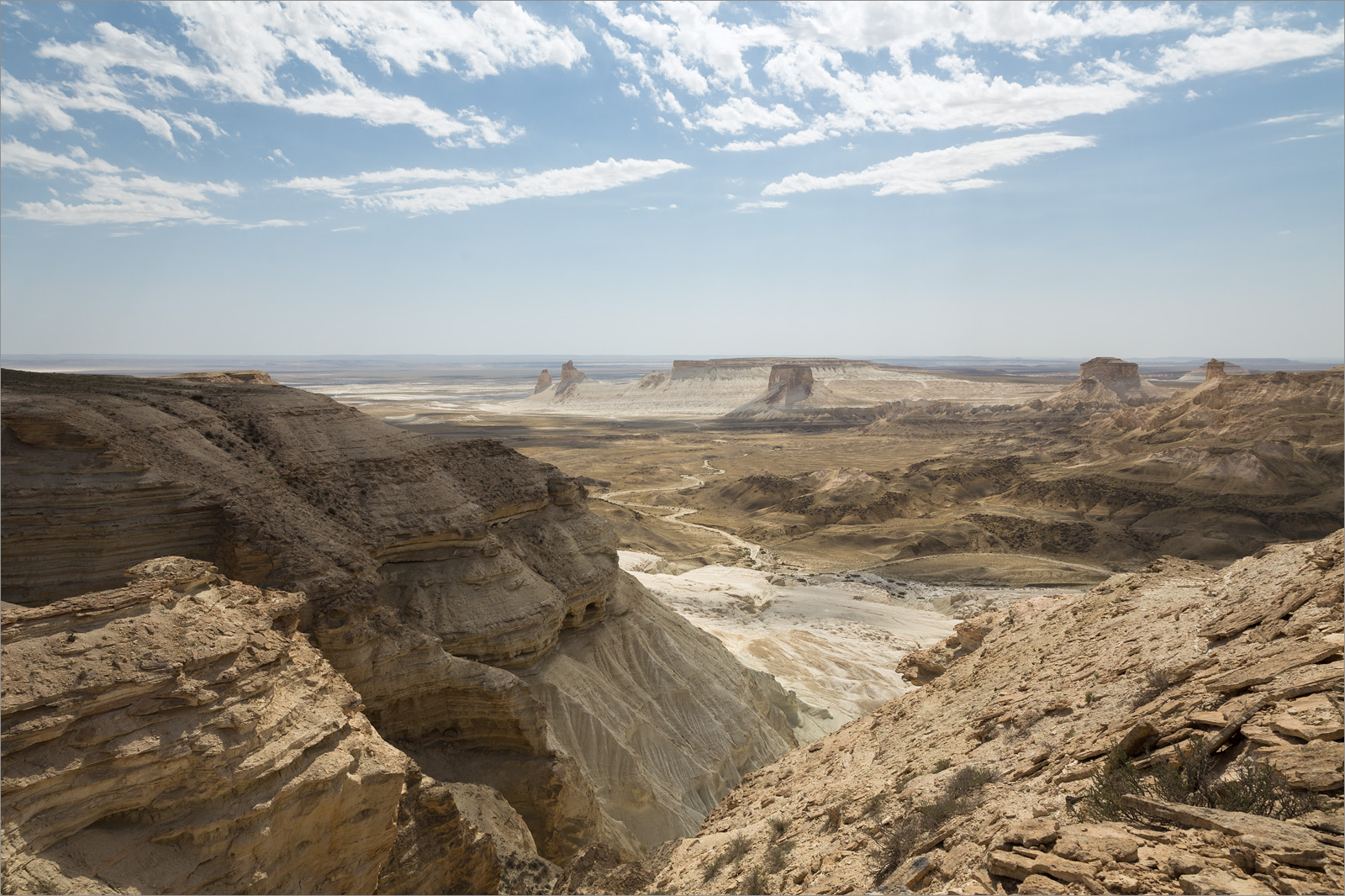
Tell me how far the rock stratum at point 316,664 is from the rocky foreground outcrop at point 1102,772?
11.0 feet

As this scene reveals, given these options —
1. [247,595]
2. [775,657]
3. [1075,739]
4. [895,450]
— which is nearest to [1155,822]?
[1075,739]

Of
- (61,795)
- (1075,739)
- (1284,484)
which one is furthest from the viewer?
(1284,484)

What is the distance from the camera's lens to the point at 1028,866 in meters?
4.71

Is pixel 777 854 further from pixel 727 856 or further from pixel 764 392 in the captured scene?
pixel 764 392

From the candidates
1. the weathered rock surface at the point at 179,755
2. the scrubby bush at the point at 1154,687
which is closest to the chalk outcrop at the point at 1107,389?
the scrubby bush at the point at 1154,687

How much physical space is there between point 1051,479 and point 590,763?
51.4 m

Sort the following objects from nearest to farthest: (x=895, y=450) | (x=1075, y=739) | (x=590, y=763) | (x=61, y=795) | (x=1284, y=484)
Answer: (x=61, y=795) → (x=1075, y=739) → (x=590, y=763) → (x=1284, y=484) → (x=895, y=450)

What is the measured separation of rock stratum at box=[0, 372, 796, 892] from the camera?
6574mm

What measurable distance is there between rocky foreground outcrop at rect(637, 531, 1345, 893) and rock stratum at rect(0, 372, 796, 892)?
3.34m

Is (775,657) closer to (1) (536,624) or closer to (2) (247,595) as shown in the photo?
(1) (536,624)

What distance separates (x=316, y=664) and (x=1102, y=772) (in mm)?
8274

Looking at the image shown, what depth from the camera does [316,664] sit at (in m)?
8.82

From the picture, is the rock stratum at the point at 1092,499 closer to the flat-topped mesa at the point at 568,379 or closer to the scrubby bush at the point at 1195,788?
the scrubby bush at the point at 1195,788

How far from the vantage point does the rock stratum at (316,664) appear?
6574 mm
